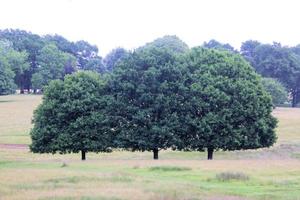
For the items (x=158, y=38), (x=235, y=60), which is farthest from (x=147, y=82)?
(x=158, y=38)

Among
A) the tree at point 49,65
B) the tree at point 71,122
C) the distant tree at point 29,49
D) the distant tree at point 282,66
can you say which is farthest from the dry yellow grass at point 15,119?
the distant tree at point 282,66

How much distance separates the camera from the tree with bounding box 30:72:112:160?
50.0 meters

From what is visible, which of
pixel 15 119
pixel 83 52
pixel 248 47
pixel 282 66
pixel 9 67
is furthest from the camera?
pixel 83 52

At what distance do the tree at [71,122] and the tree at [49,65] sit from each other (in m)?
95.5

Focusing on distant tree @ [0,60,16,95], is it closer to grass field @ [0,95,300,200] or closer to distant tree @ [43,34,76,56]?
distant tree @ [43,34,76,56]

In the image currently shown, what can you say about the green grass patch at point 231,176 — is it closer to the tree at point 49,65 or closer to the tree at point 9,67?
the tree at point 9,67

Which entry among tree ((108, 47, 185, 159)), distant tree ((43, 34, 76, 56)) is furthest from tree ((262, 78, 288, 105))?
distant tree ((43, 34, 76, 56))

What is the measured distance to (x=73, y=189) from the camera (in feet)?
89.6

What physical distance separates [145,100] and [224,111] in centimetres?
689

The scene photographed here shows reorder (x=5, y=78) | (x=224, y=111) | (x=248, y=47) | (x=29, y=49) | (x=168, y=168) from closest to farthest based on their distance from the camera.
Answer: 1. (x=168, y=168)
2. (x=224, y=111)
3. (x=5, y=78)
4. (x=29, y=49)
5. (x=248, y=47)

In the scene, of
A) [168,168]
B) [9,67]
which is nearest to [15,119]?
[9,67]

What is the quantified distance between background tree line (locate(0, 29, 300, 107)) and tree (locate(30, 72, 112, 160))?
5886 cm

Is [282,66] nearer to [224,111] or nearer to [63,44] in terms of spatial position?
[63,44]

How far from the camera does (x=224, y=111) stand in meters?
50.7
